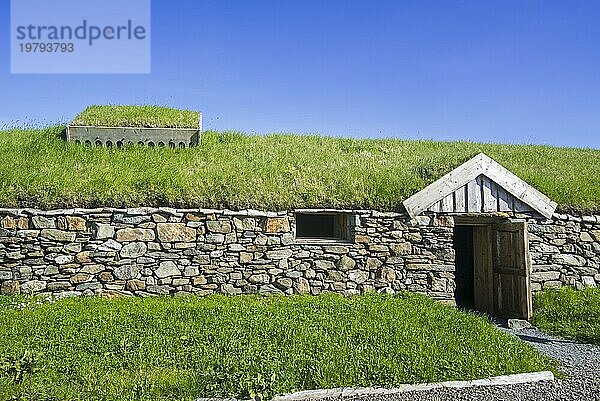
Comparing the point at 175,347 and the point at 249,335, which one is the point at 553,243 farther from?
the point at 175,347

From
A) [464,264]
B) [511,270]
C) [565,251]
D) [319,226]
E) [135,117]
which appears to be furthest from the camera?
[135,117]

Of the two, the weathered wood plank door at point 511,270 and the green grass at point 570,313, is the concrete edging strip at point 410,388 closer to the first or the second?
the green grass at point 570,313

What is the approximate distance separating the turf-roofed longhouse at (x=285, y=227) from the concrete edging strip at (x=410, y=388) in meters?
4.27

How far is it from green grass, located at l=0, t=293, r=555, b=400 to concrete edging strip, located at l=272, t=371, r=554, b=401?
11 cm

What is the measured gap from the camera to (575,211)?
12492 millimetres

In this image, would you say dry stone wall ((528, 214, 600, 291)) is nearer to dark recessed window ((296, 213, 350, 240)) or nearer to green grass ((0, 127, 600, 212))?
green grass ((0, 127, 600, 212))

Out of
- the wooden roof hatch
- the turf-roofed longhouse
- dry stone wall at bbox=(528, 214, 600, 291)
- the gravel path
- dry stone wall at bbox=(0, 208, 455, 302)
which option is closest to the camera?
the gravel path

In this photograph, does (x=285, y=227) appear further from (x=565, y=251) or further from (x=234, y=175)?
(x=565, y=251)

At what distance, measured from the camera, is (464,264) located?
50.8ft

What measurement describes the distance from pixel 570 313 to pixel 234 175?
7.24 meters

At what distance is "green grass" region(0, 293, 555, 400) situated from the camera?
6547 millimetres

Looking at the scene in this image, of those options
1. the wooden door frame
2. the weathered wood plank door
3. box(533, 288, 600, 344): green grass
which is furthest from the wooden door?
box(533, 288, 600, 344): green grass

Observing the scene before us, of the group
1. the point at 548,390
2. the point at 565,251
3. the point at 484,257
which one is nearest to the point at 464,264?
the point at 484,257

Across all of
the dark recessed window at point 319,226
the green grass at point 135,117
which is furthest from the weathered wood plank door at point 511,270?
the green grass at point 135,117
